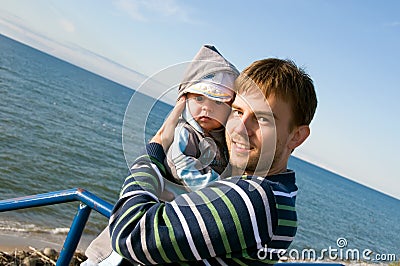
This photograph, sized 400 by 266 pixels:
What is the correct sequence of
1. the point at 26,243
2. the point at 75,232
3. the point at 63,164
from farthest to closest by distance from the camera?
the point at 63,164 → the point at 26,243 → the point at 75,232

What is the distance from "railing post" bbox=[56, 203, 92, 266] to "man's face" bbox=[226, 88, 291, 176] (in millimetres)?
994

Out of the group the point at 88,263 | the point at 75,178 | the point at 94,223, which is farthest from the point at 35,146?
the point at 88,263

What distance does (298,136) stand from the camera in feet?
5.46

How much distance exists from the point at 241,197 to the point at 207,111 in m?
0.34

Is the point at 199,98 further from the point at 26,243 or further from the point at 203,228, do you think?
the point at 26,243

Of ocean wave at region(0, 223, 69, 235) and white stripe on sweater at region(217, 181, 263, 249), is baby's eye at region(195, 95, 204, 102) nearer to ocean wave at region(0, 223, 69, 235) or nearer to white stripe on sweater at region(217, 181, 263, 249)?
white stripe on sweater at region(217, 181, 263, 249)

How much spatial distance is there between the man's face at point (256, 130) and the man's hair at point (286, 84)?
0.02 m

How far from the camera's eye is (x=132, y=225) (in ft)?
4.91

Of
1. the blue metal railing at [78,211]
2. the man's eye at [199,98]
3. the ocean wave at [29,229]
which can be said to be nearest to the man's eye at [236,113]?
the man's eye at [199,98]

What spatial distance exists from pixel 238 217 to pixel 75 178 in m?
18.5

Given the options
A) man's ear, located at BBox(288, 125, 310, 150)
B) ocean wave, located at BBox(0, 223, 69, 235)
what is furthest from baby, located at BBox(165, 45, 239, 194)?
ocean wave, located at BBox(0, 223, 69, 235)

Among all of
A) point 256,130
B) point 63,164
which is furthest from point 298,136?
point 63,164

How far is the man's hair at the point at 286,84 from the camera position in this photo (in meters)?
1.55

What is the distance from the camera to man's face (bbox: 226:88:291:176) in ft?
5.05
